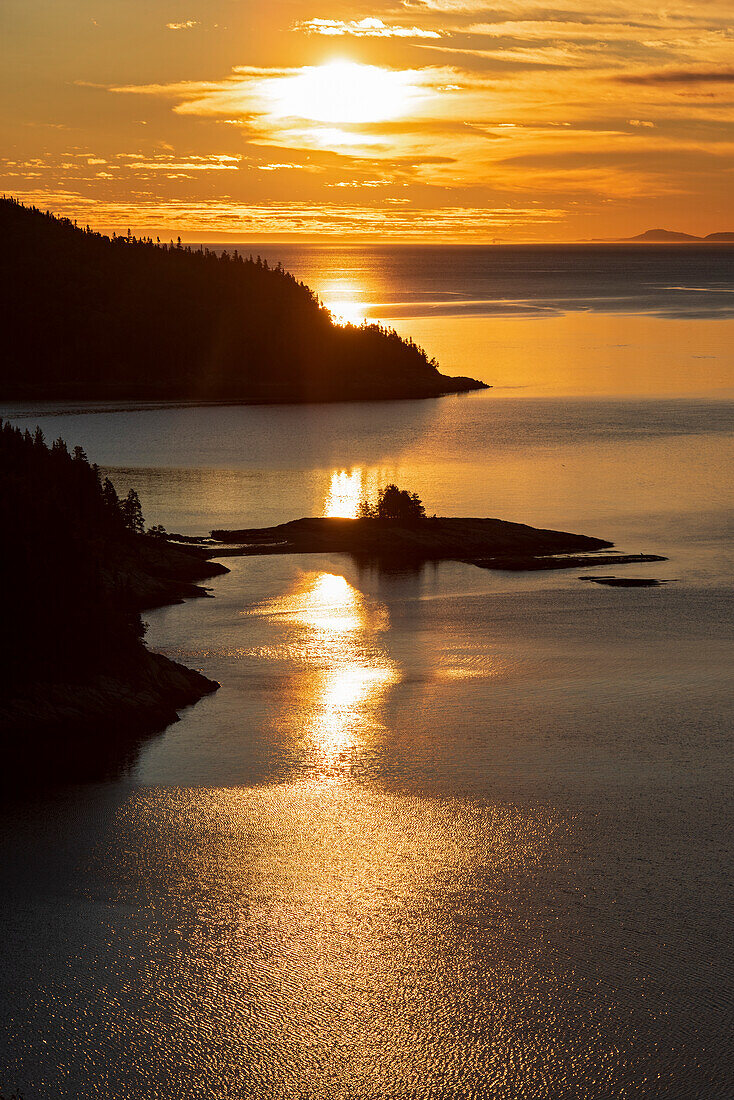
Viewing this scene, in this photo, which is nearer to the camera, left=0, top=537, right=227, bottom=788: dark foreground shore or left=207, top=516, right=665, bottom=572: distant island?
left=0, top=537, right=227, bottom=788: dark foreground shore

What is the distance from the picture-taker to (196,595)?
54625 mm

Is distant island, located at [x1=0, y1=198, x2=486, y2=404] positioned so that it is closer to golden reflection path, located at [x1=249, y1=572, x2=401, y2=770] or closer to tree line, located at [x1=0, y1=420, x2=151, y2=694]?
golden reflection path, located at [x1=249, y1=572, x2=401, y2=770]

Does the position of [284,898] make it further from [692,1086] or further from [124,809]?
[692,1086]

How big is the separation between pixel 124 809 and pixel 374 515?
40.5 meters

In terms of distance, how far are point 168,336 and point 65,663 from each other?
128199mm

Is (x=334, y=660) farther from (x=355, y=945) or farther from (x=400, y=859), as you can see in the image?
(x=355, y=945)

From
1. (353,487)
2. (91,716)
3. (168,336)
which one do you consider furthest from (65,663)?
(168,336)

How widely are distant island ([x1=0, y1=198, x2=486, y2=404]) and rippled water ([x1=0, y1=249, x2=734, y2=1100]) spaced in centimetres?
9368

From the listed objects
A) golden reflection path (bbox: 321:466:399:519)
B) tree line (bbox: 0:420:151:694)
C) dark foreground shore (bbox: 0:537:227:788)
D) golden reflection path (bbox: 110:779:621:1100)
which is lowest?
golden reflection path (bbox: 110:779:621:1100)

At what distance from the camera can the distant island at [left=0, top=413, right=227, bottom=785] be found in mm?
36875

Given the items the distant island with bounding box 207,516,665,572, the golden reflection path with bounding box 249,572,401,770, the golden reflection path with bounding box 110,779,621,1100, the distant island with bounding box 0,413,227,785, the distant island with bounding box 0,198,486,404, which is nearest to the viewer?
the golden reflection path with bounding box 110,779,621,1100

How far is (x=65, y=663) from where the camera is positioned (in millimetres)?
38625

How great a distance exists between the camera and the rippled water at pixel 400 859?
23297 millimetres

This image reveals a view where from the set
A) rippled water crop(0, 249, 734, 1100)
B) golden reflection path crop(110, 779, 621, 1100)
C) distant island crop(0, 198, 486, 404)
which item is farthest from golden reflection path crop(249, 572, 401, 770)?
distant island crop(0, 198, 486, 404)
